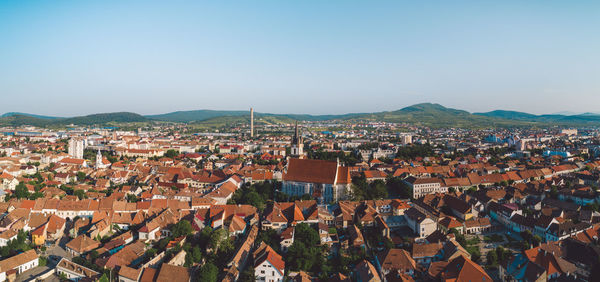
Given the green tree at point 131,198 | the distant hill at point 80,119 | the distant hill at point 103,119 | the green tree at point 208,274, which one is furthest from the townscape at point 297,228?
the distant hill at point 103,119

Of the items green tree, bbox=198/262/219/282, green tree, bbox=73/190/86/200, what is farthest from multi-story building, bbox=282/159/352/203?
green tree, bbox=73/190/86/200

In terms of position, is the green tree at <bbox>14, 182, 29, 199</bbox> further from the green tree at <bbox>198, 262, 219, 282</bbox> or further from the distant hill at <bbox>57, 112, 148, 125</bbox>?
the distant hill at <bbox>57, 112, 148, 125</bbox>

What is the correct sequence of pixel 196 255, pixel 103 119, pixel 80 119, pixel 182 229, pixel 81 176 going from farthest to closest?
pixel 103 119, pixel 80 119, pixel 81 176, pixel 182 229, pixel 196 255

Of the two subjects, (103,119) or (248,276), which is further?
(103,119)

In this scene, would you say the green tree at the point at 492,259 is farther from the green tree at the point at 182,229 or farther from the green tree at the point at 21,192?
the green tree at the point at 21,192

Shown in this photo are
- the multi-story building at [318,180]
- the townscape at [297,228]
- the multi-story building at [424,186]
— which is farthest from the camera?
the multi-story building at [424,186]

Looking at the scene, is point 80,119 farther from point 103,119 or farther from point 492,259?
point 492,259

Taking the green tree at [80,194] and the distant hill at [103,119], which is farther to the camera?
the distant hill at [103,119]

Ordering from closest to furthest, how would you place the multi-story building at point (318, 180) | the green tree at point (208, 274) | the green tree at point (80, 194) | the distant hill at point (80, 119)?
1. the green tree at point (208, 274)
2. the green tree at point (80, 194)
3. the multi-story building at point (318, 180)
4. the distant hill at point (80, 119)

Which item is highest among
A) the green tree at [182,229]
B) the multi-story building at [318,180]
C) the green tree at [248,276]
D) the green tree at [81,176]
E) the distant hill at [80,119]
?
the distant hill at [80,119]

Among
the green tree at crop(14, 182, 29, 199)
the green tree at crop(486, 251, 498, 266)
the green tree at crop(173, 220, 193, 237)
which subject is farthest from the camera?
the green tree at crop(14, 182, 29, 199)

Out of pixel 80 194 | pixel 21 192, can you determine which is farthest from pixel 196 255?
pixel 21 192
